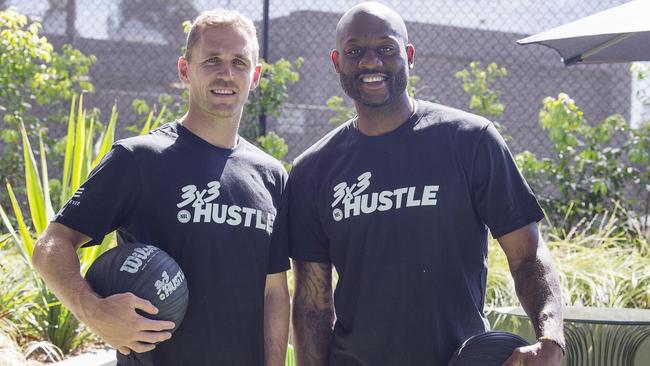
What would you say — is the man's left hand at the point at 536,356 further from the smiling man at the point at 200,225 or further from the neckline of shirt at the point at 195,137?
the neckline of shirt at the point at 195,137

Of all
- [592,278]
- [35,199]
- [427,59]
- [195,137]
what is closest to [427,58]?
[427,59]

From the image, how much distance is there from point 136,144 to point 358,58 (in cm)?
95

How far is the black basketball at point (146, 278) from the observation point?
289 cm

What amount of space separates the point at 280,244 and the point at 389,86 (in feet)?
2.59

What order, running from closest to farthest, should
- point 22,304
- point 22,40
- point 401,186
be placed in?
point 401,186 → point 22,304 → point 22,40

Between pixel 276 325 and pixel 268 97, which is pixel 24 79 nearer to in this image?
pixel 268 97

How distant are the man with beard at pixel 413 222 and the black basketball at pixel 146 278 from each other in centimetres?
67

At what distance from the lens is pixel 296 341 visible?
139 inches

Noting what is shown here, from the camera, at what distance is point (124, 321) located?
282cm

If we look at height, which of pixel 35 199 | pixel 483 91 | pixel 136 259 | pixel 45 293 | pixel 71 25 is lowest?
pixel 45 293

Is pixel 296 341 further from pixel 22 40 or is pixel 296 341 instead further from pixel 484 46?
pixel 484 46

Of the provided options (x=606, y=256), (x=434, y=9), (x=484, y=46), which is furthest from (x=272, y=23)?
(x=606, y=256)

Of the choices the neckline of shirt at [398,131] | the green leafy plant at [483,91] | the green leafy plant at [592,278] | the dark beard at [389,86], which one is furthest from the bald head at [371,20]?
the green leafy plant at [483,91]

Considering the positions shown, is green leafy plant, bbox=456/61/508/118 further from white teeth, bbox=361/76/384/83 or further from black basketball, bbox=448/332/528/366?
black basketball, bbox=448/332/528/366
